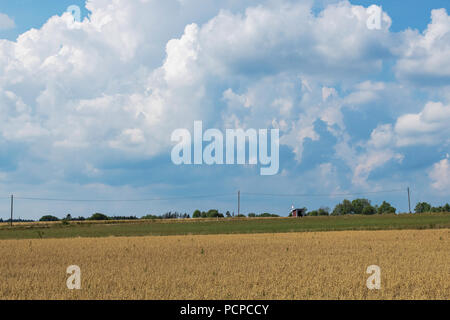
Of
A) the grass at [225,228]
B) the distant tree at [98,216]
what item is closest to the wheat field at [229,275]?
the grass at [225,228]

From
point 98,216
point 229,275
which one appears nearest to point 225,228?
point 229,275

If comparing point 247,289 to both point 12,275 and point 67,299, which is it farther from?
point 12,275

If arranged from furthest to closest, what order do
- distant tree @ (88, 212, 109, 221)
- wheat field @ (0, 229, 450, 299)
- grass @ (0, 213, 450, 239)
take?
1. distant tree @ (88, 212, 109, 221)
2. grass @ (0, 213, 450, 239)
3. wheat field @ (0, 229, 450, 299)

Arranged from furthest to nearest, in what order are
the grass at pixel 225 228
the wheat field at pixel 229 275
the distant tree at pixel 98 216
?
1. the distant tree at pixel 98 216
2. the grass at pixel 225 228
3. the wheat field at pixel 229 275

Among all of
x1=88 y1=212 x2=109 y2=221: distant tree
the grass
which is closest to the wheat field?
the grass

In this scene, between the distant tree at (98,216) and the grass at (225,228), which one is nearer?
the grass at (225,228)

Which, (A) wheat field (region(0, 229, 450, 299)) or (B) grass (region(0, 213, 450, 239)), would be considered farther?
(B) grass (region(0, 213, 450, 239))

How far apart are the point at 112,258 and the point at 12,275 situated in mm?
8445

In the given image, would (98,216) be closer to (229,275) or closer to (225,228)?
(225,228)

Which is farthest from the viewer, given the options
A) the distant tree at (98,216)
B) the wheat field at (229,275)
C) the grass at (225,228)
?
the distant tree at (98,216)

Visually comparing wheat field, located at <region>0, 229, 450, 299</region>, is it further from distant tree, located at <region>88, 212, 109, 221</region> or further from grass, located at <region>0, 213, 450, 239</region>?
distant tree, located at <region>88, 212, 109, 221</region>

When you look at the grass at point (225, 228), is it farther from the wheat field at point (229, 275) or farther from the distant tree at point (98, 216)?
the distant tree at point (98, 216)

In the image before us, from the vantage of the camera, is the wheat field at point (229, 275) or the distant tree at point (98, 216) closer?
the wheat field at point (229, 275)
